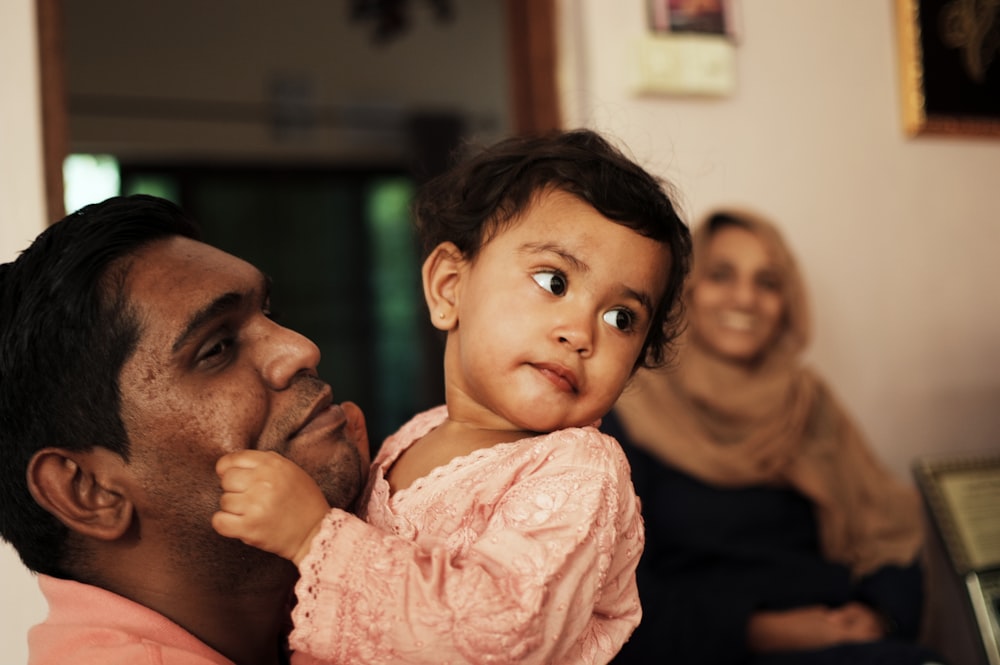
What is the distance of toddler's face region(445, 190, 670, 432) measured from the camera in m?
Answer: 1.07

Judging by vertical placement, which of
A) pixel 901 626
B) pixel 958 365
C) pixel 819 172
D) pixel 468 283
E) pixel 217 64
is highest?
pixel 217 64

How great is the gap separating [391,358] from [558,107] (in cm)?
374

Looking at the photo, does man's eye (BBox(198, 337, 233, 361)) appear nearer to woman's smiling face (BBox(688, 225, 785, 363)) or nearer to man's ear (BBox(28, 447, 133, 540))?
man's ear (BBox(28, 447, 133, 540))

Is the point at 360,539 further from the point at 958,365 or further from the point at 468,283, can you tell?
the point at 958,365

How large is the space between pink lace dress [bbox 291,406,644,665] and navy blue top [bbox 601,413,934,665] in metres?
1.17

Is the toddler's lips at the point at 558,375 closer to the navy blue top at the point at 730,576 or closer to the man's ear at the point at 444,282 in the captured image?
the man's ear at the point at 444,282

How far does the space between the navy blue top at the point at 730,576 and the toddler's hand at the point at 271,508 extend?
4.44 feet

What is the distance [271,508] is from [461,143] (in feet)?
2.32

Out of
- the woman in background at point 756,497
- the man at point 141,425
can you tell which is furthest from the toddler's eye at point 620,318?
the woman in background at point 756,497

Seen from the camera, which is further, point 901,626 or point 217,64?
point 217,64

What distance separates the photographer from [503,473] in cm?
101

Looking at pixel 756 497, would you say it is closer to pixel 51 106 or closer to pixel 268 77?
pixel 51 106

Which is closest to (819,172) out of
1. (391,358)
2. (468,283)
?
(468,283)

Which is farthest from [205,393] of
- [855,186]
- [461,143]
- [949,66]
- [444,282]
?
[949,66]
